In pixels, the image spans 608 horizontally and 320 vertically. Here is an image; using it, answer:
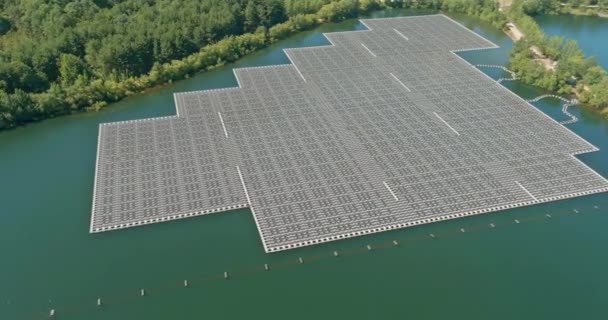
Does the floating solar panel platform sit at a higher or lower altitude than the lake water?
higher

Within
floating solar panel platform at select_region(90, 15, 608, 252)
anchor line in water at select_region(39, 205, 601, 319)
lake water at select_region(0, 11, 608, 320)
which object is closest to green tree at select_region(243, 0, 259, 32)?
floating solar panel platform at select_region(90, 15, 608, 252)

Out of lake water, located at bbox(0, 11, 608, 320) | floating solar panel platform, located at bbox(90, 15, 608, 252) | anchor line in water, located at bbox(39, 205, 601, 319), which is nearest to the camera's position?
anchor line in water, located at bbox(39, 205, 601, 319)

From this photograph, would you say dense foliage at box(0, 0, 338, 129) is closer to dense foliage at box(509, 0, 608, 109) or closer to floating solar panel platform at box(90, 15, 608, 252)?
floating solar panel platform at box(90, 15, 608, 252)

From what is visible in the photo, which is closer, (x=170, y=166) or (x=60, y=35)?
(x=170, y=166)

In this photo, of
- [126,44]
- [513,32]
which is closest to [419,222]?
[126,44]

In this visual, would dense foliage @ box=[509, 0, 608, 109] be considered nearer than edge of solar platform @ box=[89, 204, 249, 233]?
No

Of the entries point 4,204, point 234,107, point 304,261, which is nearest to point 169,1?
point 234,107

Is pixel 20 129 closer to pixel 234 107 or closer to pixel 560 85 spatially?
pixel 234 107

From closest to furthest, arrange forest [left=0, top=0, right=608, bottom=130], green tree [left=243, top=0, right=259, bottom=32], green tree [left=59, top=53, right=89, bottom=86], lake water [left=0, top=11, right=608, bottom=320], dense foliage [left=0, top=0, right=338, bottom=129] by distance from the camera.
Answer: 1. lake water [left=0, top=11, right=608, bottom=320]
2. dense foliage [left=0, top=0, right=338, bottom=129]
3. forest [left=0, top=0, right=608, bottom=130]
4. green tree [left=59, top=53, right=89, bottom=86]
5. green tree [left=243, top=0, right=259, bottom=32]
